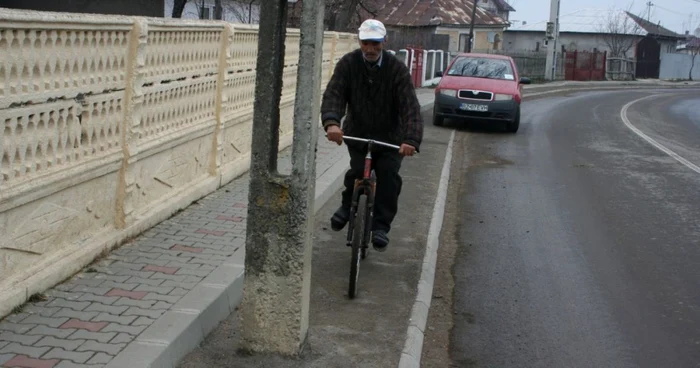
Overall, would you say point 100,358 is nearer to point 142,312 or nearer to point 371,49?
point 142,312

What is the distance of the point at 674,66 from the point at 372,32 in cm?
7895

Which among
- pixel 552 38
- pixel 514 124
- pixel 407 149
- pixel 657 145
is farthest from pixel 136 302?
pixel 552 38

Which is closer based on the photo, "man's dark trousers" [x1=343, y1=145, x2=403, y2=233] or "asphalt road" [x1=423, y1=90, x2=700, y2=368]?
"asphalt road" [x1=423, y1=90, x2=700, y2=368]

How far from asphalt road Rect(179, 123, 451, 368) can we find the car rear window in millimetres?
11846

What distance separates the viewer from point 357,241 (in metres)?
6.71

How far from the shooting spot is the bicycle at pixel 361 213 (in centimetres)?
671

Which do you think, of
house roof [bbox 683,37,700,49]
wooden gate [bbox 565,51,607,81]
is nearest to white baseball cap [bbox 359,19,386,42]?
wooden gate [bbox 565,51,607,81]

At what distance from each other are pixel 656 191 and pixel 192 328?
9.22 m

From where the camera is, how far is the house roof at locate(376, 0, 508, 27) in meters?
66.4

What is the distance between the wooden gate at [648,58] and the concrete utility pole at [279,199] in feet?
248

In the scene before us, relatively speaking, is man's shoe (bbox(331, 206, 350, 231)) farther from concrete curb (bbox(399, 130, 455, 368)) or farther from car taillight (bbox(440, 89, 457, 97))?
car taillight (bbox(440, 89, 457, 97))

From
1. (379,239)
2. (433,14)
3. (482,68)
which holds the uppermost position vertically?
(433,14)

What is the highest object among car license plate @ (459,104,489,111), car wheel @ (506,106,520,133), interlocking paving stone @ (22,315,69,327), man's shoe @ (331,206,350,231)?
car license plate @ (459,104,489,111)

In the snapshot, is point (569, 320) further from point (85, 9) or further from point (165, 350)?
point (85, 9)
